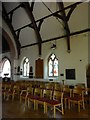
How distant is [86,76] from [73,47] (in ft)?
7.00

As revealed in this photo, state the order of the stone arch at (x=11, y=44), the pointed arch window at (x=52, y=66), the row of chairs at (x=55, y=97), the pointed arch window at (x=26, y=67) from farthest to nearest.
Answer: the stone arch at (x=11, y=44) < the pointed arch window at (x=26, y=67) < the pointed arch window at (x=52, y=66) < the row of chairs at (x=55, y=97)

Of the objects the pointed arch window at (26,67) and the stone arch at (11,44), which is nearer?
the pointed arch window at (26,67)

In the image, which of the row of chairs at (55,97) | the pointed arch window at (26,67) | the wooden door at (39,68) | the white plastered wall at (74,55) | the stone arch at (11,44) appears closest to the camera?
the row of chairs at (55,97)

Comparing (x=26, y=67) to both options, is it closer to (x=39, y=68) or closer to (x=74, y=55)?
(x=39, y=68)

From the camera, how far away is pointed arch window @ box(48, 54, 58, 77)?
40.1 feet

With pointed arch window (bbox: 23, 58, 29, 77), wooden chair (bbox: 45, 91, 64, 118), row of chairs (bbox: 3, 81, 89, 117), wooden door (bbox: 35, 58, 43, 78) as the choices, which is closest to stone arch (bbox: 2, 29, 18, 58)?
pointed arch window (bbox: 23, 58, 29, 77)

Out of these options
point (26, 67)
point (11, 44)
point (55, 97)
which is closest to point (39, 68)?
point (26, 67)

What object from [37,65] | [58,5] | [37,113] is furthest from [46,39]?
[37,113]

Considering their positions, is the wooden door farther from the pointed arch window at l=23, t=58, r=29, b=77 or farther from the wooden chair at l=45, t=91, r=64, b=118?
the wooden chair at l=45, t=91, r=64, b=118

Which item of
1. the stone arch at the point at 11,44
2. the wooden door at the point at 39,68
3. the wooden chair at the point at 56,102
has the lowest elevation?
the wooden chair at the point at 56,102

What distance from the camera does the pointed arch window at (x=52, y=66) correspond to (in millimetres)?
12219

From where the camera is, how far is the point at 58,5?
10008 millimetres

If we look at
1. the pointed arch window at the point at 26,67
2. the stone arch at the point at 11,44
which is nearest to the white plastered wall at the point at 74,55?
the pointed arch window at the point at 26,67

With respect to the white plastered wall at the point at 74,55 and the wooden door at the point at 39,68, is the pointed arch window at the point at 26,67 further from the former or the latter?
the white plastered wall at the point at 74,55
